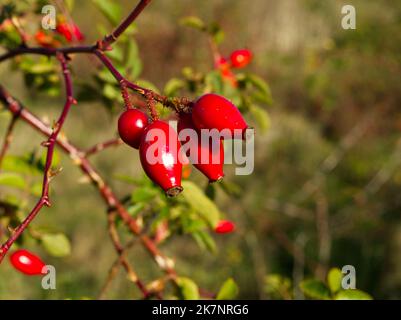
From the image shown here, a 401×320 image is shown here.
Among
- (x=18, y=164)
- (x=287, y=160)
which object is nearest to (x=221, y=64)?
Answer: (x=18, y=164)

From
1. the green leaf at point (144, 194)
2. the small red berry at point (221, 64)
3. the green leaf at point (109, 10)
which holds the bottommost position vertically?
the green leaf at point (144, 194)

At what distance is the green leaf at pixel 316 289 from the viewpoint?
3.62 ft

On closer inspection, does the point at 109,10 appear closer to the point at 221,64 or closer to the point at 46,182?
the point at 221,64

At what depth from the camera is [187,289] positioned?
4.03ft

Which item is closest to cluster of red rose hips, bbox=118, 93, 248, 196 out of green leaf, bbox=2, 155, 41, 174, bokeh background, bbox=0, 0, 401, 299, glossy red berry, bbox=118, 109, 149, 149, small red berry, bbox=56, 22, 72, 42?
glossy red berry, bbox=118, 109, 149, 149

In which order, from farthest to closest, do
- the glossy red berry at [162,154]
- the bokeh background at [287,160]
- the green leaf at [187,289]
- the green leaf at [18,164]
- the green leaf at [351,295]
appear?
the bokeh background at [287,160] < the green leaf at [18,164] < the green leaf at [187,289] < the green leaf at [351,295] < the glossy red berry at [162,154]

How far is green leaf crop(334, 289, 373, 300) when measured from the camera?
1.06m

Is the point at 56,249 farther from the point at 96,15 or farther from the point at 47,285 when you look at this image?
the point at 96,15

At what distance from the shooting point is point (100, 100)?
5.37 feet

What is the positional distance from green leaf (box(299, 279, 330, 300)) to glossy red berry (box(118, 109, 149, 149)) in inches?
22.9

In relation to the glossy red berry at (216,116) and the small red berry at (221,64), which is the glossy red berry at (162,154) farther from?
the small red berry at (221,64)

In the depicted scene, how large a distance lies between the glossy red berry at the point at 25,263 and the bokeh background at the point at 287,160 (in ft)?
3.37

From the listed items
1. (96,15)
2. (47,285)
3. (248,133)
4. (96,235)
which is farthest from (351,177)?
(248,133)

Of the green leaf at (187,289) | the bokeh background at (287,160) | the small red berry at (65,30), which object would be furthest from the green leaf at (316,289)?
the bokeh background at (287,160)
